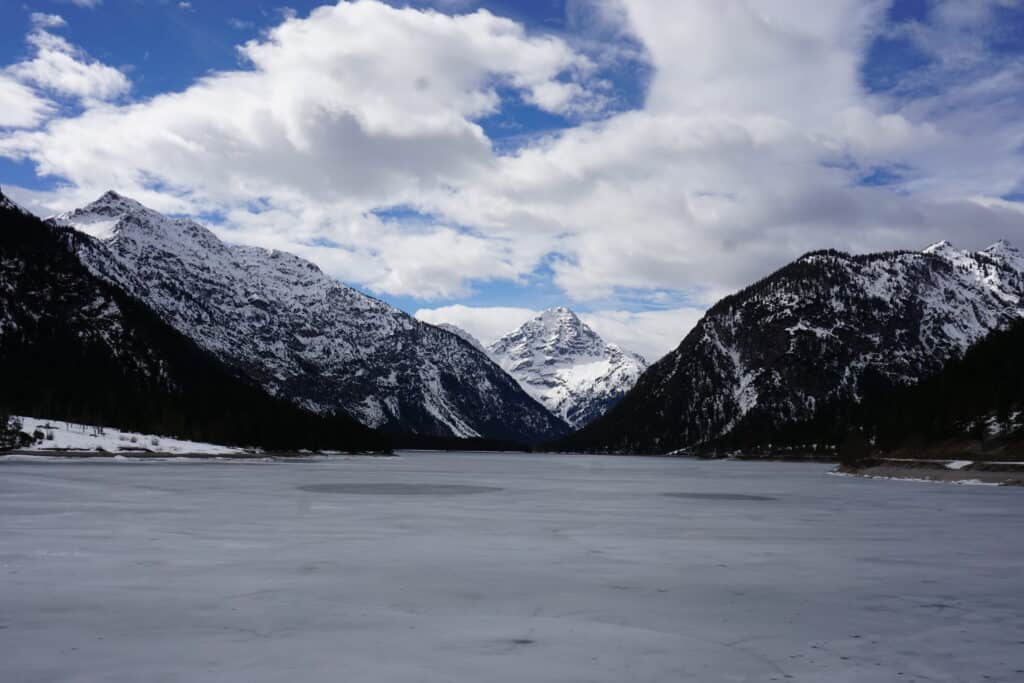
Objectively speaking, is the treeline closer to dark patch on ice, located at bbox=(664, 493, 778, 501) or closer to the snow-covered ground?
dark patch on ice, located at bbox=(664, 493, 778, 501)

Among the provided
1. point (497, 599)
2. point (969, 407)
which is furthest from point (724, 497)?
point (969, 407)

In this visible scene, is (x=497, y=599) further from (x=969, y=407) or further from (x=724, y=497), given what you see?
(x=969, y=407)

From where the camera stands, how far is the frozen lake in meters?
12.5

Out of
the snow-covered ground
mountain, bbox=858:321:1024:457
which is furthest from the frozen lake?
the snow-covered ground

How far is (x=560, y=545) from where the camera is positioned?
28.0 metres

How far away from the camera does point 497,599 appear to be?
18141 mm

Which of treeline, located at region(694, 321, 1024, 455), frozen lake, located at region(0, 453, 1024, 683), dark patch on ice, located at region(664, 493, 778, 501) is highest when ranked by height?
treeline, located at region(694, 321, 1024, 455)

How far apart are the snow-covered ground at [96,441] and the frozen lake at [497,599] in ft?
311

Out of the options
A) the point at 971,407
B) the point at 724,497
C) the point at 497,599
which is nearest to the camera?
the point at 497,599

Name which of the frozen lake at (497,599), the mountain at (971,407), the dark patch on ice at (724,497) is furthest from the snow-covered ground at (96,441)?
the mountain at (971,407)

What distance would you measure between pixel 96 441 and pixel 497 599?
415ft

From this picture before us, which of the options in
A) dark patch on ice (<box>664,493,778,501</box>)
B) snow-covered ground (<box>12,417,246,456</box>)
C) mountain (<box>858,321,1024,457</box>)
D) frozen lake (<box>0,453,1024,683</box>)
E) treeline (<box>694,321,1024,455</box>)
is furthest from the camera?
snow-covered ground (<box>12,417,246,456</box>)

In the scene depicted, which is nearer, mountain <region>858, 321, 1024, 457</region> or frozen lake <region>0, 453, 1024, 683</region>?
frozen lake <region>0, 453, 1024, 683</region>

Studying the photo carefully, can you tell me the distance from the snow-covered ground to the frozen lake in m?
94.8
